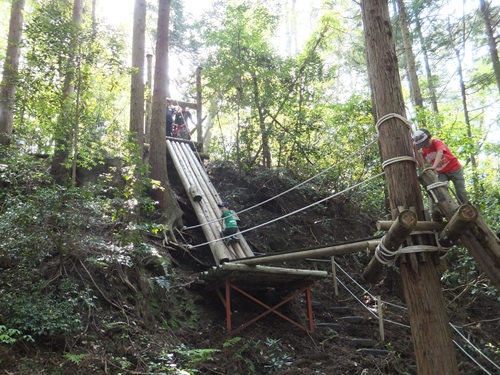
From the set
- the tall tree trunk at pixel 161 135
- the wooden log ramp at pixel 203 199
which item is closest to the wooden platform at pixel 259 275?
the wooden log ramp at pixel 203 199

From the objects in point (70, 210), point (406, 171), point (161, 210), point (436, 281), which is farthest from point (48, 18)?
point (436, 281)

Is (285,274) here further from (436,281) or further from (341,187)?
(341,187)

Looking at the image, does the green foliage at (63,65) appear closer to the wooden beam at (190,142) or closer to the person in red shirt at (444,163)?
the wooden beam at (190,142)

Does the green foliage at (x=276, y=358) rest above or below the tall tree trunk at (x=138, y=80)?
below

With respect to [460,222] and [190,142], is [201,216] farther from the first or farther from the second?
[460,222]

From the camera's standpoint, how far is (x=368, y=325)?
7.79 m

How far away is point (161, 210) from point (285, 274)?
3.35m

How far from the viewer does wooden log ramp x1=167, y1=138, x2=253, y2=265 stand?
7945 mm

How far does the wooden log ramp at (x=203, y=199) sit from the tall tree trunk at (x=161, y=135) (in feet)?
1.84

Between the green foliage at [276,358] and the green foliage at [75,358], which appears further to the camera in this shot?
the green foliage at [276,358]

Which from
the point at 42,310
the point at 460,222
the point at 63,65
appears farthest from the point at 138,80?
the point at 460,222

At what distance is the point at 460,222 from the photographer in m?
3.04

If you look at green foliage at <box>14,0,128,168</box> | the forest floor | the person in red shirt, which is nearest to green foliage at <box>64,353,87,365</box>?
the forest floor

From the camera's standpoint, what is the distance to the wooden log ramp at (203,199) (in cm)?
795
